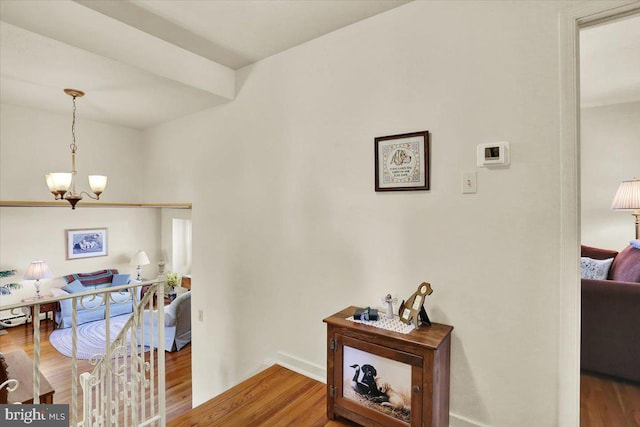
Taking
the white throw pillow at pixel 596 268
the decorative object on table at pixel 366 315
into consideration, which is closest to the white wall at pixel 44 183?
the decorative object on table at pixel 366 315

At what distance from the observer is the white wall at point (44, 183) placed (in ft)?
10.1

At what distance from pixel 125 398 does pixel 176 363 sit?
9.82 ft

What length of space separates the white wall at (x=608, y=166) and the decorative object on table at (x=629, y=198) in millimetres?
247

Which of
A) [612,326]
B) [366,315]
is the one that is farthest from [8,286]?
[612,326]

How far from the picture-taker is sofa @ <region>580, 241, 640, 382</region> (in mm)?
2406

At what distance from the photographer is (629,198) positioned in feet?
11.2

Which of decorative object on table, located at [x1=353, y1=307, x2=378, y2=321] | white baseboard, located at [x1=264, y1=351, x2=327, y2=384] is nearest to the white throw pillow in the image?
decorative object on table, located at [x1=353, y1=307, x2=378, y2=321]

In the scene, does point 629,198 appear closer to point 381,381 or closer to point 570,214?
point 570,214

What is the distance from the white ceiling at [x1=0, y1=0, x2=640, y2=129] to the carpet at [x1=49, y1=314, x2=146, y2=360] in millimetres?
3448

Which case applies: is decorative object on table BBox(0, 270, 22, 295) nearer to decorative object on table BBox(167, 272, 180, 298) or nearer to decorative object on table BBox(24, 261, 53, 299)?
decorative object on table BBox(24, 261, 53, 299)

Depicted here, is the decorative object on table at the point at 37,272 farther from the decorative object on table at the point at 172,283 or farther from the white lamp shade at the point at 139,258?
the decorative object on table at the point at 172,283

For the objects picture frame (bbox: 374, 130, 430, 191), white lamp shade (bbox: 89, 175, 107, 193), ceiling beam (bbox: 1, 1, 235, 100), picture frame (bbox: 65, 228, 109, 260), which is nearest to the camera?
ceiling beam (bbox: 1, 1, 235, 100)

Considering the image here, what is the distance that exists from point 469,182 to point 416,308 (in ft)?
2.30

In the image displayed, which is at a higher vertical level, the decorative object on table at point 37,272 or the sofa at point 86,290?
the decorative object on table at point 37,272
